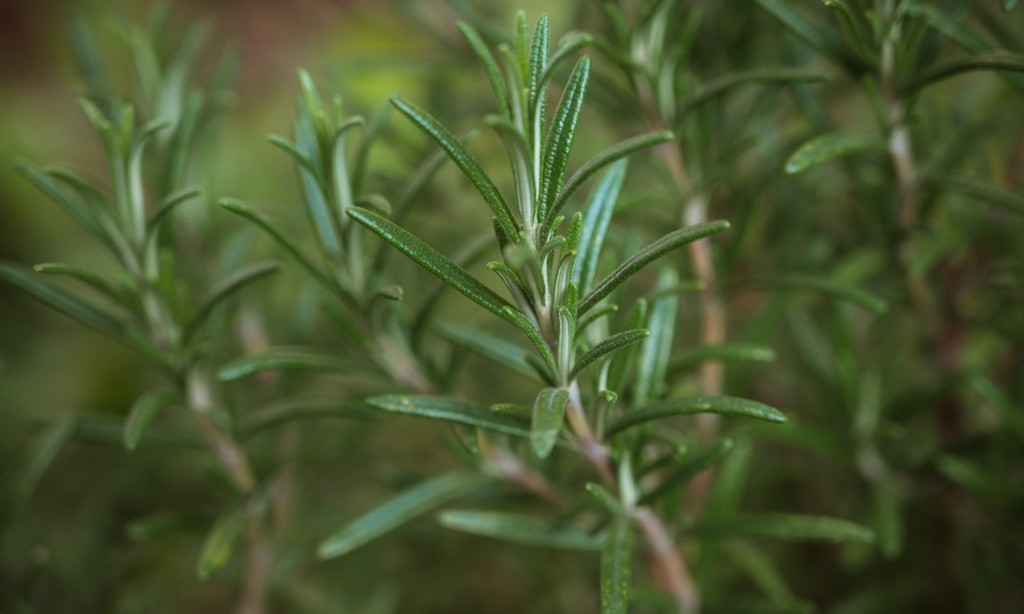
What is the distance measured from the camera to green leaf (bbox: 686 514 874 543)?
547 mm

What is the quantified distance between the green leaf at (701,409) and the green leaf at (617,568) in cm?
7

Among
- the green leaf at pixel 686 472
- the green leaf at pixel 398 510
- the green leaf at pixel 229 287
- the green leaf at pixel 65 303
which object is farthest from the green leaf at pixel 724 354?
the green leaf at pixel 65 303

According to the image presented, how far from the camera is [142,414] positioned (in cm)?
54

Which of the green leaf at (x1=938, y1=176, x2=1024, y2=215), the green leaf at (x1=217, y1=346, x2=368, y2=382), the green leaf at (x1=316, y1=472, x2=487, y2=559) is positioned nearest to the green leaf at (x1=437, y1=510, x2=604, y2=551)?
the green leaf at (x1=316, y1=472, x2=487, y2=559)

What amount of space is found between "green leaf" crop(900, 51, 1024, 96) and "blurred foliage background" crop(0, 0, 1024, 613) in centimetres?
4

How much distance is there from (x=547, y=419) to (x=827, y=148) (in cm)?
28

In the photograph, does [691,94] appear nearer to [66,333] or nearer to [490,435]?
[490,435]

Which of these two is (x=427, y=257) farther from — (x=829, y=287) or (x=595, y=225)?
(x=829, y=287)

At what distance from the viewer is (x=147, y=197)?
1.17 metres

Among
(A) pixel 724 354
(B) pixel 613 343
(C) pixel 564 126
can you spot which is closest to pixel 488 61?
(C) pixel 564 126

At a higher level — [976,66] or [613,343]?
[976,66]

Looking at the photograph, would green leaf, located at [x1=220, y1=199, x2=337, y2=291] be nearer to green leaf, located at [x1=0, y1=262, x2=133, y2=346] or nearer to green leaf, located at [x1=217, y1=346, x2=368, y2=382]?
green leaf, located at [x1=217, y1=346, x2=368, y2=382]

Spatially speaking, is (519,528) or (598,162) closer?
(598,162)

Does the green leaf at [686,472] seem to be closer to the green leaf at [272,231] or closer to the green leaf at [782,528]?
the green leaf at [782,528]
